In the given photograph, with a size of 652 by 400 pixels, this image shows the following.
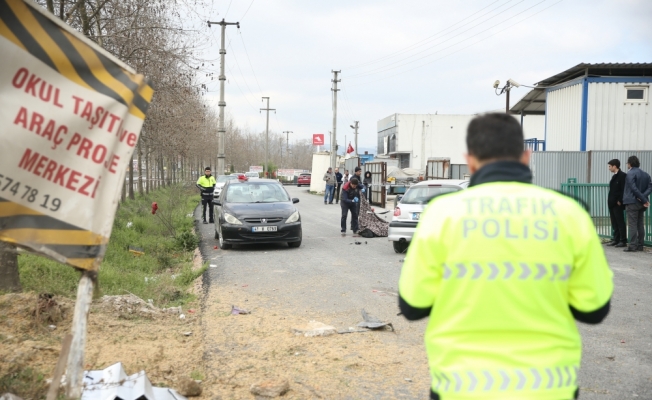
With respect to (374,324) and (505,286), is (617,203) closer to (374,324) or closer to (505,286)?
(374,324)

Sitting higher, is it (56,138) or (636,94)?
(636,94)

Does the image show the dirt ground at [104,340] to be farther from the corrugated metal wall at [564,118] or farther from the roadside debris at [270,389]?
the corrugated metal wall at [564,118]

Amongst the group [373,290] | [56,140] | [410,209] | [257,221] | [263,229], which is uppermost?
[56,140]

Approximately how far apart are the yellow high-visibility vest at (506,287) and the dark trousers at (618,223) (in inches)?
499

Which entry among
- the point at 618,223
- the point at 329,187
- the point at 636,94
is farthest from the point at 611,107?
the point at 329,187

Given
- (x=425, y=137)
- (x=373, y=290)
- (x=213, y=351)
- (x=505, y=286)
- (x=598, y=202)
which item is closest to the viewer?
(x=505, y=286)

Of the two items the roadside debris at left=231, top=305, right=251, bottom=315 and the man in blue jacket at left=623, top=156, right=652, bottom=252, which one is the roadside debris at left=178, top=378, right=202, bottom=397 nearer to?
the roadside debris at left=231, top=305, right=251, bottom=315

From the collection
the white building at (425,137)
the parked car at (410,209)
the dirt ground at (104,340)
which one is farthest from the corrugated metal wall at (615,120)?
the white building at (425,137)

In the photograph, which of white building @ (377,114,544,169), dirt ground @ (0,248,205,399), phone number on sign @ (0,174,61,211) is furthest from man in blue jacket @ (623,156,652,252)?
white building @ (377,114,544,169)

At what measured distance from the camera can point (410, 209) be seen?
13.2 meters

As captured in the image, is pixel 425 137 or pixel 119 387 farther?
pixel 425 137

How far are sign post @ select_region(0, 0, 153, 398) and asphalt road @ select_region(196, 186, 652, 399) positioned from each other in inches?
106

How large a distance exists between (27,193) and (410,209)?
1043 cm

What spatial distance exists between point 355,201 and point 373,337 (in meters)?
10.4
